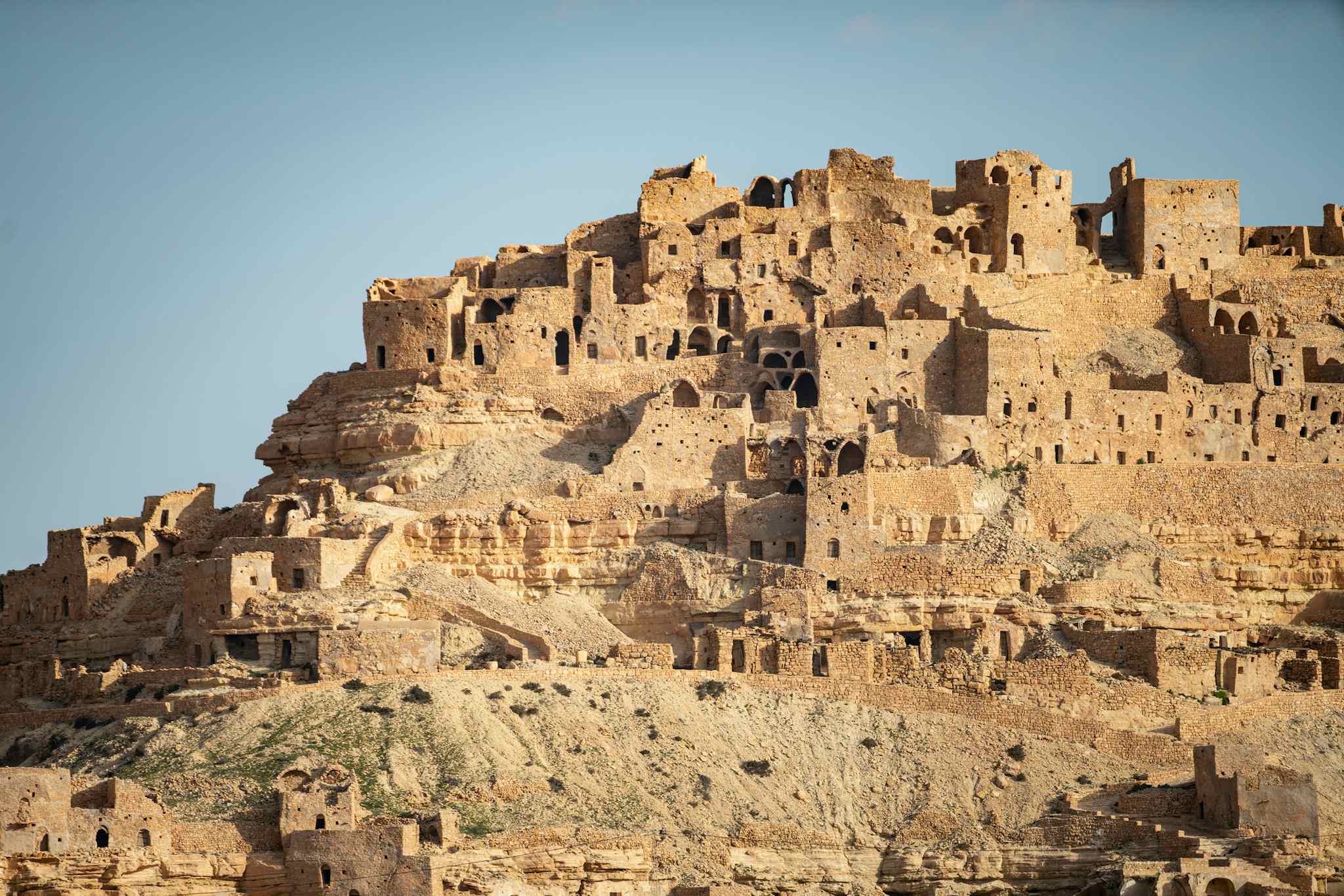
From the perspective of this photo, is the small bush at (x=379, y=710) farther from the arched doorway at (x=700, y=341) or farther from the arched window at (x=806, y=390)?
the arched doorway at (x=700, y=341)

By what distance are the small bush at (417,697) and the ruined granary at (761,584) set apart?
444mm

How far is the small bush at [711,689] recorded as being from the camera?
227 feet

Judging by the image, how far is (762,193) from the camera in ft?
310

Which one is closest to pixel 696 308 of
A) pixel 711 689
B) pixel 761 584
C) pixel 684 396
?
pixel 684 396

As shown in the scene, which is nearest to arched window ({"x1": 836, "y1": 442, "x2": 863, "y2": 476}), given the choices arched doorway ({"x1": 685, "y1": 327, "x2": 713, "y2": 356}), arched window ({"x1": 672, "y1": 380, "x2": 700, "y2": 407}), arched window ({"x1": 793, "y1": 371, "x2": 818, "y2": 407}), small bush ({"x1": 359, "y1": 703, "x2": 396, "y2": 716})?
arched window ({"x1": 793, "y1": 371, "x2": 818, "y2": 407})

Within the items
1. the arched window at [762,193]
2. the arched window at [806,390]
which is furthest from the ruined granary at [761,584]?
the arched window at [762,193]

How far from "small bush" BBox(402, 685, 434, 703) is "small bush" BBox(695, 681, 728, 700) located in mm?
6917

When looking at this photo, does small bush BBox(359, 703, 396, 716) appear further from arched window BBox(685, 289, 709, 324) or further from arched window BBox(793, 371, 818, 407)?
arched window BBox(685, 289, 709, 324)

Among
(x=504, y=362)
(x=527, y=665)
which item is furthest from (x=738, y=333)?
(x=527, y=665)

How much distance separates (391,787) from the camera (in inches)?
2446

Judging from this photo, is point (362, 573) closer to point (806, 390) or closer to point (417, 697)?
point (417, 697)

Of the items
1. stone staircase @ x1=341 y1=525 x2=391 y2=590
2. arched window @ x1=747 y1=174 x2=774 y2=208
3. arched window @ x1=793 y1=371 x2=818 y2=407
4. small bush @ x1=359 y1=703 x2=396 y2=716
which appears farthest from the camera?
arched window @ x1=747 y1=174 x2=774 y2=208

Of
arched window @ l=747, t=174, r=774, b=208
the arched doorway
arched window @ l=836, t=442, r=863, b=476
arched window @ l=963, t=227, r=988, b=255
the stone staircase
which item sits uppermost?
arched window @ l=747, t=174, r=774, b=208

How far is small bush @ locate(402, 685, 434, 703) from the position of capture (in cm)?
6619
